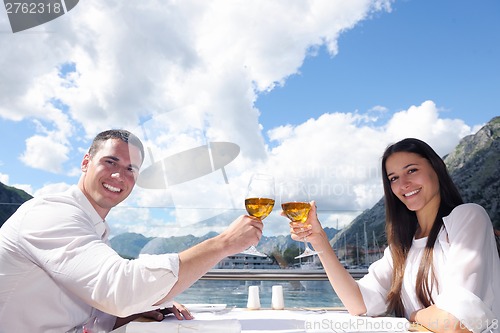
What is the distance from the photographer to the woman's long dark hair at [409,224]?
1.54 m

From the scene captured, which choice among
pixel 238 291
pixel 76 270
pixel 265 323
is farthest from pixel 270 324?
pixel 238 291

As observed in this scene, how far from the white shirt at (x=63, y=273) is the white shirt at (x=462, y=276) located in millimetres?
846

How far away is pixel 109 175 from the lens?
5.06 feet

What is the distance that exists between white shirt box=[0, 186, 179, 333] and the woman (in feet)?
2.12

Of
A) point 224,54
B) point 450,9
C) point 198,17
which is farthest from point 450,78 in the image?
point 198,17

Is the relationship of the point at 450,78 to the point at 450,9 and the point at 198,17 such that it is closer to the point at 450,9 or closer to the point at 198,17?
the point at 450,9

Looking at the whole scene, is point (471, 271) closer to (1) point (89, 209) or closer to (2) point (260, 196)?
(2) point (260, 196)

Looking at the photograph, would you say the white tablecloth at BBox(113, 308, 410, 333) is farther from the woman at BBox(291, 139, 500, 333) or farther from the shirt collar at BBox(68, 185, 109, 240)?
the shirt collar at BBox(68, 185, 109, 240)

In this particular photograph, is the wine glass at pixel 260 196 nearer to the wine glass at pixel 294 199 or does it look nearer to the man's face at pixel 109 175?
the wine glass at pixel 294 199

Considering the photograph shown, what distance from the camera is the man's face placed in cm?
154

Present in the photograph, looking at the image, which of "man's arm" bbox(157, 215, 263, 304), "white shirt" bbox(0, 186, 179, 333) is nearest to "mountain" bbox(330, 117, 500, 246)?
"man's arm" bbox(157, 215, 263, 304)

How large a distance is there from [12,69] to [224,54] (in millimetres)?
8716

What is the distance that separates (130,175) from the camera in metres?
1.58

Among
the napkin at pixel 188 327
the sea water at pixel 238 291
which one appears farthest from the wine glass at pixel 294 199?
the sea water at pixel 238 291
